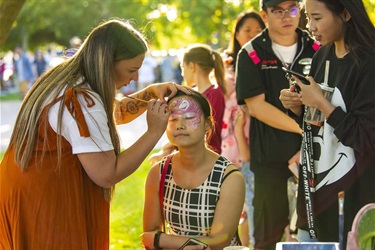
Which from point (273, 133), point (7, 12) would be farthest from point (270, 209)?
point (7, 12)

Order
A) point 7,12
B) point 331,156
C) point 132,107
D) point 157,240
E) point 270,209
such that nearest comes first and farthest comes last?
point 331,156, point 157,240, point 132,107, point 270,209, point 7,12

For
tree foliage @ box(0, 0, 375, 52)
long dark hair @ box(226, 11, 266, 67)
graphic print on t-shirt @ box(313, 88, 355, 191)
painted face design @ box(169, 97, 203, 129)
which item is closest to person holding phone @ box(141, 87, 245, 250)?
painted face design @ box(169, 97, 203, 129)

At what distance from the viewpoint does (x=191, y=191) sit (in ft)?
13.7

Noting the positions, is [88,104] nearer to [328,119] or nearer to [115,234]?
[328,119]

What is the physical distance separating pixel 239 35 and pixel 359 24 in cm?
295

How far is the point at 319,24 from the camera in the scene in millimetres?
3732

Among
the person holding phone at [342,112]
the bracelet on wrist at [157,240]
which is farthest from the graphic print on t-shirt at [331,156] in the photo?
the bracelet on wrist at [157,240]

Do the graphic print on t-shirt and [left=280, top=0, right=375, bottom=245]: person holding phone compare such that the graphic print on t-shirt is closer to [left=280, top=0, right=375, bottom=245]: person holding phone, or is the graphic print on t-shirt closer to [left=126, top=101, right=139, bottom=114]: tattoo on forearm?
[left=280, top=0, right=375, bottom=245]: person holding phone

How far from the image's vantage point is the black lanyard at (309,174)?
393 centimetres

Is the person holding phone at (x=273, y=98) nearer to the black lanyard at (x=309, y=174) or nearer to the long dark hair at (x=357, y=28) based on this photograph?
the black lanyard at (x=309, y=174)

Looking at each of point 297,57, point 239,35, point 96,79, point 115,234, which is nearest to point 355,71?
point 96,79

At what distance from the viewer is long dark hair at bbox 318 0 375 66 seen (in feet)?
12.0

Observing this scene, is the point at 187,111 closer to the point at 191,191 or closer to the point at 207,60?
the point at 191,191

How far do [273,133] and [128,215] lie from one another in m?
4.00
